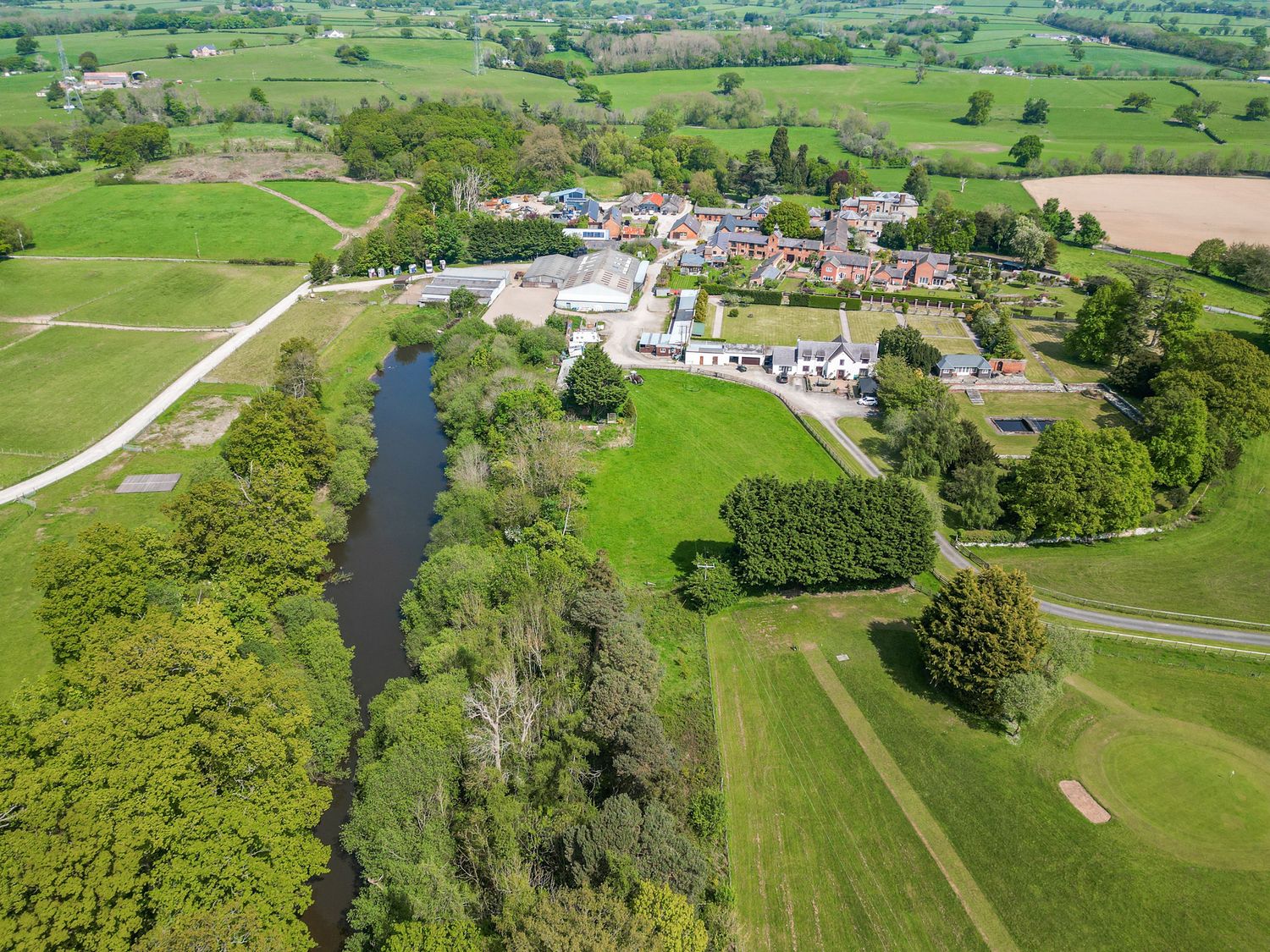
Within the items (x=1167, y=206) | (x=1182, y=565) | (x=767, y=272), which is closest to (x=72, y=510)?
(x=1182, y=565)

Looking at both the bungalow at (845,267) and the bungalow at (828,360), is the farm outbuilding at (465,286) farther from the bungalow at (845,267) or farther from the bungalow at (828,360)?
the bungalow at (845,267)

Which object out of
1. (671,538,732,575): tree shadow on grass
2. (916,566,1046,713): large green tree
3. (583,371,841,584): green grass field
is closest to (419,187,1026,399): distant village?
(583,371,841,584): green grass field

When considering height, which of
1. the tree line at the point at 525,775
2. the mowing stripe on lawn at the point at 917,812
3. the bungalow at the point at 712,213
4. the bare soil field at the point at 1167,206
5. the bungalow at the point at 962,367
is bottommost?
the mowing stripe on lawn at the point at 917,812

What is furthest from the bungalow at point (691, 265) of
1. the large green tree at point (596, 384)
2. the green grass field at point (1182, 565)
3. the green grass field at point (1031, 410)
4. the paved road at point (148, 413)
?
the green grass field at point (1182, 565)

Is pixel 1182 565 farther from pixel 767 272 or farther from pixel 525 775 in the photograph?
pixel 767 272

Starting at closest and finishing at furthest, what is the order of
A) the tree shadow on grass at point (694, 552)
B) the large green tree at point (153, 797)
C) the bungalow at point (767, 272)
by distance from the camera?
1. the large green tree at point (153, 797)
2. the tree shadow on grass at point (694, 552)
3. the bungalow at point (767, 272)

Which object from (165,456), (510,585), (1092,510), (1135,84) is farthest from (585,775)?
(1135,84)

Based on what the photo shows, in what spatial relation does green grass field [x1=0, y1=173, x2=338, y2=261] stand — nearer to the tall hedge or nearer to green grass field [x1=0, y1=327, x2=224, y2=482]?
green grass field [x1=0, y1=327, x2=224, y2=482]

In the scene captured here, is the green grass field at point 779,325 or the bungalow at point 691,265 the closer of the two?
the green grass field at point 779,325
